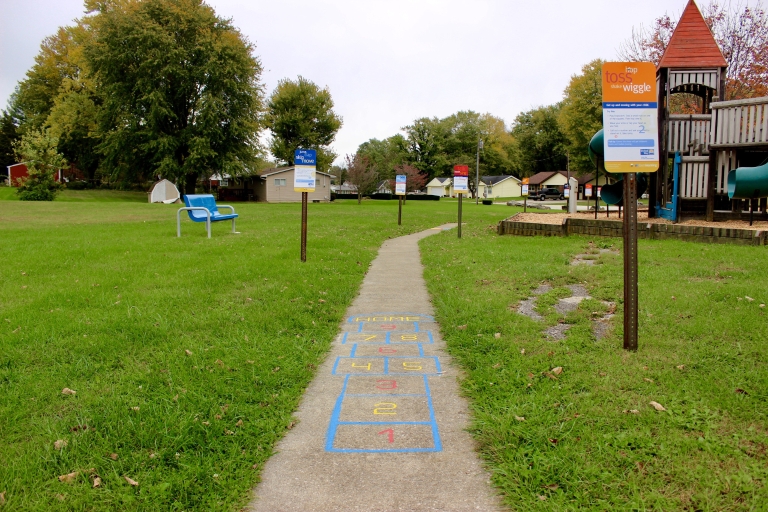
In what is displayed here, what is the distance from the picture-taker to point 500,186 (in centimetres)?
9750

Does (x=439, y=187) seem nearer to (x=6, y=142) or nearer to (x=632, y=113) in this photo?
(x=6, y=142)

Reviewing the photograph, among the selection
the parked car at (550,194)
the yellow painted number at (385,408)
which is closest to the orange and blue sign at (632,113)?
the yellow painted number at (385,408)

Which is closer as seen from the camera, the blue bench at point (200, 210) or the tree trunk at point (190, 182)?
the blue bench at point (200, 210)

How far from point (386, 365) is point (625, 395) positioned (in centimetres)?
205

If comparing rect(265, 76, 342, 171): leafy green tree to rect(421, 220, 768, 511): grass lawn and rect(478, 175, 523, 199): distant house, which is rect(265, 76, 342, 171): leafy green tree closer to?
rect(478, 175, 523, 199): distant house

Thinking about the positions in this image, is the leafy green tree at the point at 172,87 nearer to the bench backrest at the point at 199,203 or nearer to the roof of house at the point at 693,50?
the bench backrest at the point at 199,203

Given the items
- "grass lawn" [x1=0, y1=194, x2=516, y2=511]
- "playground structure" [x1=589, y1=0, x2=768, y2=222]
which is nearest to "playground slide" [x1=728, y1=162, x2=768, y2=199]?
"grass lawn" [x1=0, y1=194, x2=516, y2=511]

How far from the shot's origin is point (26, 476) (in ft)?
9.87

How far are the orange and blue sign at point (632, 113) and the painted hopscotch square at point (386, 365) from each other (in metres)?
2.37

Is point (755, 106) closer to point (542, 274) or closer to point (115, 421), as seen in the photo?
point (542, 274)

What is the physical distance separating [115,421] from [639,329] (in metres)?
4.82

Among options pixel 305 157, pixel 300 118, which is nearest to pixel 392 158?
pixel 300 118

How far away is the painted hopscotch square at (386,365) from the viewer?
4.89m

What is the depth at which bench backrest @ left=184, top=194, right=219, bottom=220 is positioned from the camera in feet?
47.4
